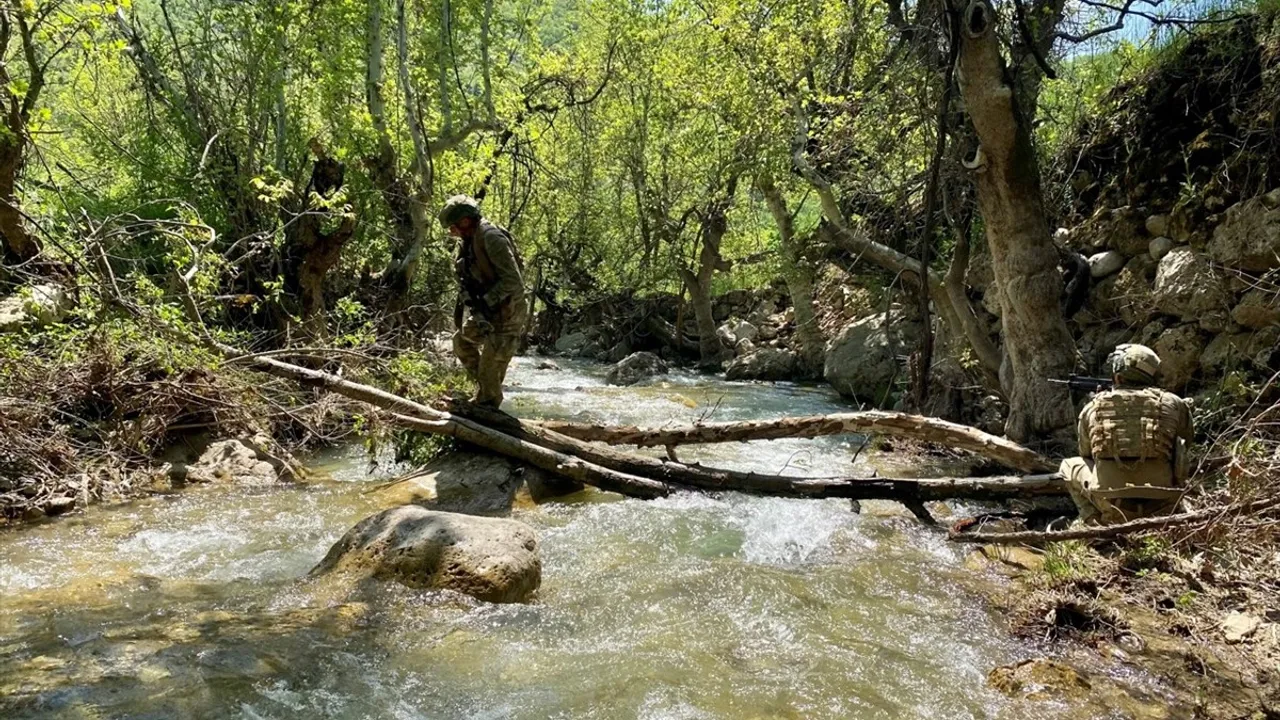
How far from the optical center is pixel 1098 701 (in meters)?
3.52

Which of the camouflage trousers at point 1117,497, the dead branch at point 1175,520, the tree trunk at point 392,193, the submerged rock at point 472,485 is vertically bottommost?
the submerged rock at point 472,485

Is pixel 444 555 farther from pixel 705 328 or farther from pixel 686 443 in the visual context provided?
pixel 705 328

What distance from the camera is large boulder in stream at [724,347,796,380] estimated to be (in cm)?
1856

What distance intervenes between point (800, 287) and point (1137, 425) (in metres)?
13.9

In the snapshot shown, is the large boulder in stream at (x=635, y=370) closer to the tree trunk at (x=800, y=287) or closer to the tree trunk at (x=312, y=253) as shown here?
the tree trunk at (x=800, y=287)

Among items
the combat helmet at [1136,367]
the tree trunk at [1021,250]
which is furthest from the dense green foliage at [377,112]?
the combat helmet at [1136,367]

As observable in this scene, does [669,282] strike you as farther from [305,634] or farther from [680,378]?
[305,634]

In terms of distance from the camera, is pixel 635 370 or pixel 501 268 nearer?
pixel 501 268

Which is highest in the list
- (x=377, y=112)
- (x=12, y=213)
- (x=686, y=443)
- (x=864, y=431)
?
(x=377, y=112)

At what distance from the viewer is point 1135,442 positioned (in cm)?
484

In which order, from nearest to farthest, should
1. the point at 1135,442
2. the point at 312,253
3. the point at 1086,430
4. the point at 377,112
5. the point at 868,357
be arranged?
the point at 1135,442
the point at 1086,430
the point at 312,253
the point at 377,112
the point at 868,357

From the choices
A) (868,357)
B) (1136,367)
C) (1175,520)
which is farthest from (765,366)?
(1175,520)

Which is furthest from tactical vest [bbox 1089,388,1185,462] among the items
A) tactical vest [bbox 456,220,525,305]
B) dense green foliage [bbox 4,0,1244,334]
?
tactical vest [bbox 456,220,525,305]

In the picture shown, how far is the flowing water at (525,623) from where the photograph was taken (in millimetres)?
3395
